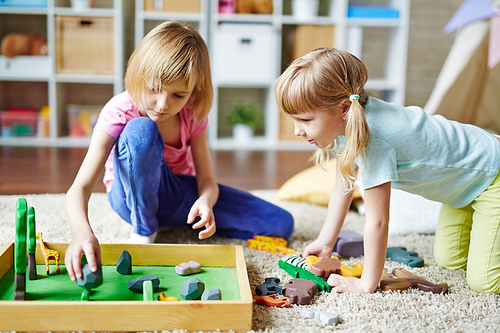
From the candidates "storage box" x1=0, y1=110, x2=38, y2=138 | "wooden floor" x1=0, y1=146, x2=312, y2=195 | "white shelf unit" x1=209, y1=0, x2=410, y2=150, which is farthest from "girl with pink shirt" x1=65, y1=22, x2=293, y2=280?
"storage box" x1=0, y1=110, x2=38, y2=138

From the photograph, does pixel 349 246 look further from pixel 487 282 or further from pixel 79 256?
pixel 79 256

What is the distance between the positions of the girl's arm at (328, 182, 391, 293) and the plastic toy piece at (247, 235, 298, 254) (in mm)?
242

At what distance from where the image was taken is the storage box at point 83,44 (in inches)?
106

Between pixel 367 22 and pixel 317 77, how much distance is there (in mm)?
2356

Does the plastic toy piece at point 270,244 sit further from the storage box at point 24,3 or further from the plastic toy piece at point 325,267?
the storage box at point 24,3

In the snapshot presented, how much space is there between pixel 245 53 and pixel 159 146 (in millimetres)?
2021

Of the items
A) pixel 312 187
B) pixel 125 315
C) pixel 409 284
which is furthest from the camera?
pixel 312 187

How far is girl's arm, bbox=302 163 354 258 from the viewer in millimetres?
979

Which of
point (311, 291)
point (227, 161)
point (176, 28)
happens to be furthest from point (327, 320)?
point (227, 161)

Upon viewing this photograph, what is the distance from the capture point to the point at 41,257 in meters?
0.86

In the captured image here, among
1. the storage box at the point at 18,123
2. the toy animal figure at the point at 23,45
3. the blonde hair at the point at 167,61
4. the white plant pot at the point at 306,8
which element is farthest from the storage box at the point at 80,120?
the blonde hair at the point at 167,61

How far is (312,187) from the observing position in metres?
1.55

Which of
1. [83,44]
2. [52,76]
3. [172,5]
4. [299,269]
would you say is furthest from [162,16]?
[299,269]

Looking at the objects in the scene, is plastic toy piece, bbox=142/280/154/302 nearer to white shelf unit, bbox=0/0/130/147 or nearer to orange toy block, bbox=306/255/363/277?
orange toy block, bbox=306/255/363/277
